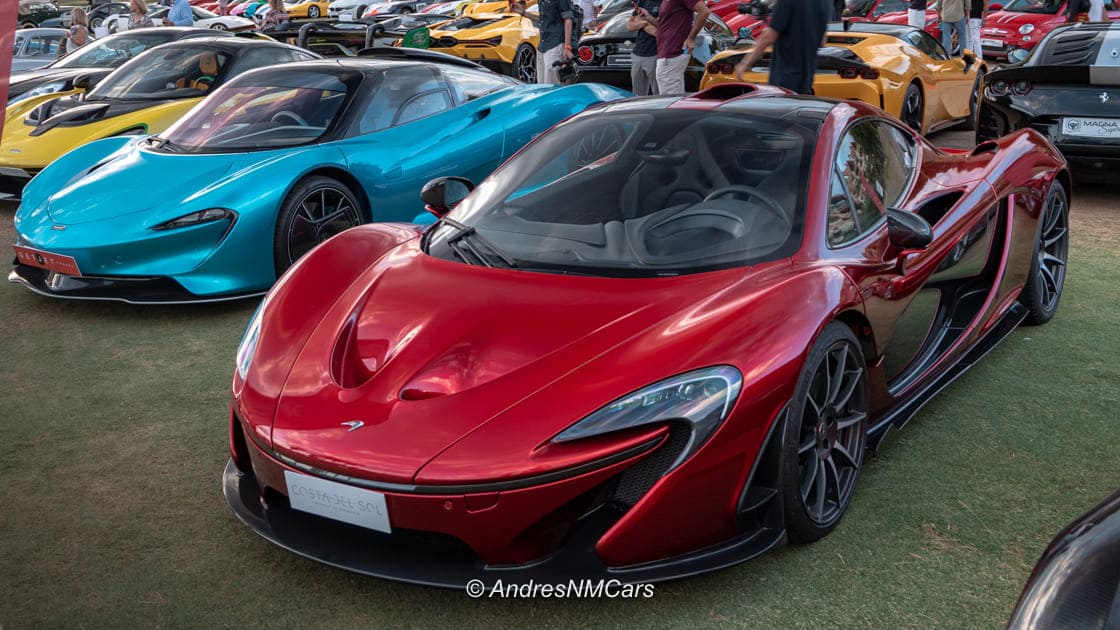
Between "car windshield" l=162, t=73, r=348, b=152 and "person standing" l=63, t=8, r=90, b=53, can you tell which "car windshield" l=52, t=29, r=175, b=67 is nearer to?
"car windshield" l=162, t=73, r=348, b=152

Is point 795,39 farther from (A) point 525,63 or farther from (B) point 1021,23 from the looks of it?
(B) point 1021,23

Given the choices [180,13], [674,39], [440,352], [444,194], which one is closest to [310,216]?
[444,194]

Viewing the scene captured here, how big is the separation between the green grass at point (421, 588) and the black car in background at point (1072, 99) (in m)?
2.52

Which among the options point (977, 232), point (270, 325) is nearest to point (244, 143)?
point (270, 325)

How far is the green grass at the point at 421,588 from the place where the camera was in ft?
8.50

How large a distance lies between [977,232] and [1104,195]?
14.2 feet

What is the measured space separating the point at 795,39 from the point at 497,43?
27.6 ft

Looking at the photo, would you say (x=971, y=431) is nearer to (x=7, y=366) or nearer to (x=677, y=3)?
(x=7, y=366)

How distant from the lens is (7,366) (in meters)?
4.55

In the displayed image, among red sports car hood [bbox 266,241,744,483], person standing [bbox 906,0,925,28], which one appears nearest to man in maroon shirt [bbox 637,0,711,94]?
red sports car hood [bbox 266,241,744,483]

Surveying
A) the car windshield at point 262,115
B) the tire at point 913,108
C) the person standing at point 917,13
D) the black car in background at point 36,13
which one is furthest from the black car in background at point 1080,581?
the black car in background at point 36,13

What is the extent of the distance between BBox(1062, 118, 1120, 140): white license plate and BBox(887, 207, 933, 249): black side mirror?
14.0 feet

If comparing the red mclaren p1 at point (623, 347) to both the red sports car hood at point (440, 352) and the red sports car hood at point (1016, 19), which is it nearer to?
the red sports car hood at point (440, 352)

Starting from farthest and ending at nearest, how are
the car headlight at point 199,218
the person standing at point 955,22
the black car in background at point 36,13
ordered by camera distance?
the black car in background at point 36,13 < the person standing at point 955,22 < the car headlight at point 199,218
